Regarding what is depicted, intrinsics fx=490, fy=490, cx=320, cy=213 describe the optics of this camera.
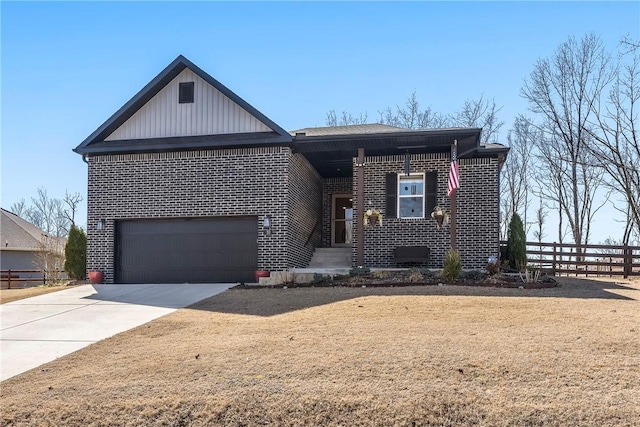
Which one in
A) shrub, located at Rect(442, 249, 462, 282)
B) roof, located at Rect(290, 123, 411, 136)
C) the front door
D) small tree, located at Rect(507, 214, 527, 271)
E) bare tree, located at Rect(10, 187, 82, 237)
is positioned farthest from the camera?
bare tree, located at Rect(10, 187, 82, 237)

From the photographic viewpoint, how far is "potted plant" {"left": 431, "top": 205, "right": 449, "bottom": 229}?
13.8 meters

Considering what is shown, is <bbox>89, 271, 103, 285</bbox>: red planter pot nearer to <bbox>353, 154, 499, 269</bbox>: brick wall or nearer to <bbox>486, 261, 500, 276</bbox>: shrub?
<bbox>353, 154, 499, 269</bbox>: brick wall

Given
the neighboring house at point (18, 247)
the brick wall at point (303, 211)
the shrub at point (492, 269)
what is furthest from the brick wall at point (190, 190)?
the neighboring house at point (18, 247)

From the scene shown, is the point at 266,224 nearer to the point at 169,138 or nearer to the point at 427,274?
the point at 169,138

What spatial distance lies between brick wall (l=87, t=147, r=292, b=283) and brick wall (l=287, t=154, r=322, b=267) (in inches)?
17.4

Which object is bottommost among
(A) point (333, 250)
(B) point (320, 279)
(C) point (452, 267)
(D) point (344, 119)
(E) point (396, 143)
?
(B) point (320, 279)

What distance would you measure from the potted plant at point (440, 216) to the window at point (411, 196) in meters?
0.56

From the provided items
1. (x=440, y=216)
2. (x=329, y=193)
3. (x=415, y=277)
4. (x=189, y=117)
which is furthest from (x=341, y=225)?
(x=189, y=117)

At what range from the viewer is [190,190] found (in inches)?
558

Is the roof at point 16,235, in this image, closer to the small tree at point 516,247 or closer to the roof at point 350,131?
the roof at point 350,131

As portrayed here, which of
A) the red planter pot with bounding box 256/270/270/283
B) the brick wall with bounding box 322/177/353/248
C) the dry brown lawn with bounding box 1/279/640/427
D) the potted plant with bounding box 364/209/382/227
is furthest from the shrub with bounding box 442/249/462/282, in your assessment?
the brick wall with bounding box 322/177/353/248

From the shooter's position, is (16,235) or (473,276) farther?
(16,235)

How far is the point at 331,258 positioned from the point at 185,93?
6.87 metres

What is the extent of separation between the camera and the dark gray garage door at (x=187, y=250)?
14.0m
